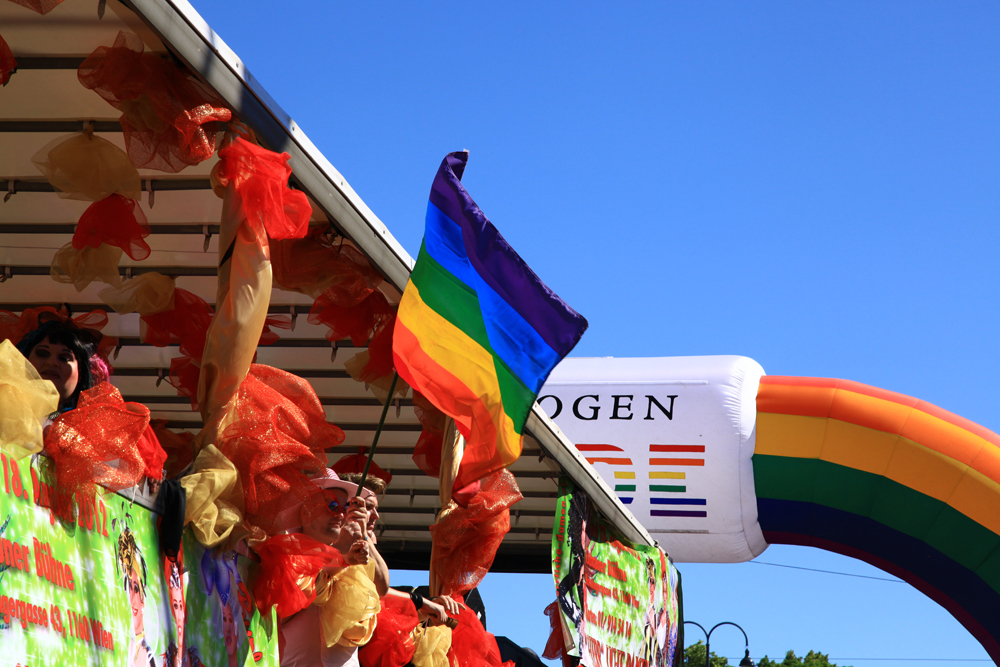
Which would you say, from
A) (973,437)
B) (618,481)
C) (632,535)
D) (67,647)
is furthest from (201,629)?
(973,437)

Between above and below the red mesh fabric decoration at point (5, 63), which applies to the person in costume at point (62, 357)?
below

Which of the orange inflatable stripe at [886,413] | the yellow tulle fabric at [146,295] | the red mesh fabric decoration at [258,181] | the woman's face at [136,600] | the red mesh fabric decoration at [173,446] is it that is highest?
the orange inflatable stripe at [886,413]

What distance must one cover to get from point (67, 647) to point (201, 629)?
0.84 meters

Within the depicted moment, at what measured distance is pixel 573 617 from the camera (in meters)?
8.39

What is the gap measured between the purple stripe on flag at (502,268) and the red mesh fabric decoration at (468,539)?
3.98 ft

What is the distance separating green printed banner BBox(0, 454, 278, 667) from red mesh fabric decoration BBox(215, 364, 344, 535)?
29 cm

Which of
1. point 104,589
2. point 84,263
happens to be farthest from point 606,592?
point 104,589

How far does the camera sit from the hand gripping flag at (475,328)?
490 cm

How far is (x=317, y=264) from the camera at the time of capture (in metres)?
5.25

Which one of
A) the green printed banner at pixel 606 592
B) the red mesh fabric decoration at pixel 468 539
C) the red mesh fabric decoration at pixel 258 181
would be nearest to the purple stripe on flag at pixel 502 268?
the red mesh fabric decoration at pixel 258 181

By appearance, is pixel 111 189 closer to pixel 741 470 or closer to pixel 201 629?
pixel 201 629

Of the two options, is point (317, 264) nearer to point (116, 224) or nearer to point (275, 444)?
point (116, 224)

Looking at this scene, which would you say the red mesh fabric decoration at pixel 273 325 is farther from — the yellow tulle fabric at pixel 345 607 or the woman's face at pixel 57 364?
the woman's face at pixel 57 364

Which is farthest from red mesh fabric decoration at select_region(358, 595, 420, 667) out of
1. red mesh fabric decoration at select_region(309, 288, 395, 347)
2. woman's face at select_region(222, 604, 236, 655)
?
red mesh fabric decoration at select_region(309, 288, 395, 347)
